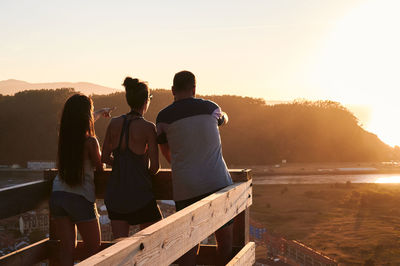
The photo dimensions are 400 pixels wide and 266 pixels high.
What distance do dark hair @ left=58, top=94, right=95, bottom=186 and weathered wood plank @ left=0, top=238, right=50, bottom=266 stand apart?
0.63 meters

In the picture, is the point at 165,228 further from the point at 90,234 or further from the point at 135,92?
the point at 135,92

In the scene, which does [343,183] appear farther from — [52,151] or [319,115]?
[52,151]

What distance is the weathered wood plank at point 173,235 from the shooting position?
1.62 metres

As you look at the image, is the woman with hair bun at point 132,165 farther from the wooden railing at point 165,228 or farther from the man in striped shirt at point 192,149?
the wooden railing at point 165,228

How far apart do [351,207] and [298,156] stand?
89.9 ft

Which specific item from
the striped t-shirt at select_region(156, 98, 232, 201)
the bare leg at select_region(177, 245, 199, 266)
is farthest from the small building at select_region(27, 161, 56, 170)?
the bare leg at select_region(177, 245, 199, 266)

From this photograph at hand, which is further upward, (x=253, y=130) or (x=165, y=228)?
(x=253, y=130)

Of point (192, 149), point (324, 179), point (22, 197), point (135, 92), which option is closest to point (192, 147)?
point (192, 149)

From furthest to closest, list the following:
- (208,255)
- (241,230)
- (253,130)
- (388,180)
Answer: (253,130), (388,180), (208,255), (241,230)

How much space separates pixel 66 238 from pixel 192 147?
42.5 inches

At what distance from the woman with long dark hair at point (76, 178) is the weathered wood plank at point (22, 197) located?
244mm

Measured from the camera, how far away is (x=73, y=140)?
3359 millimetres

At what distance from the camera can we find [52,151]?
63.0 m

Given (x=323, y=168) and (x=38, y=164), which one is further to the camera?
(x=323, y=168)
